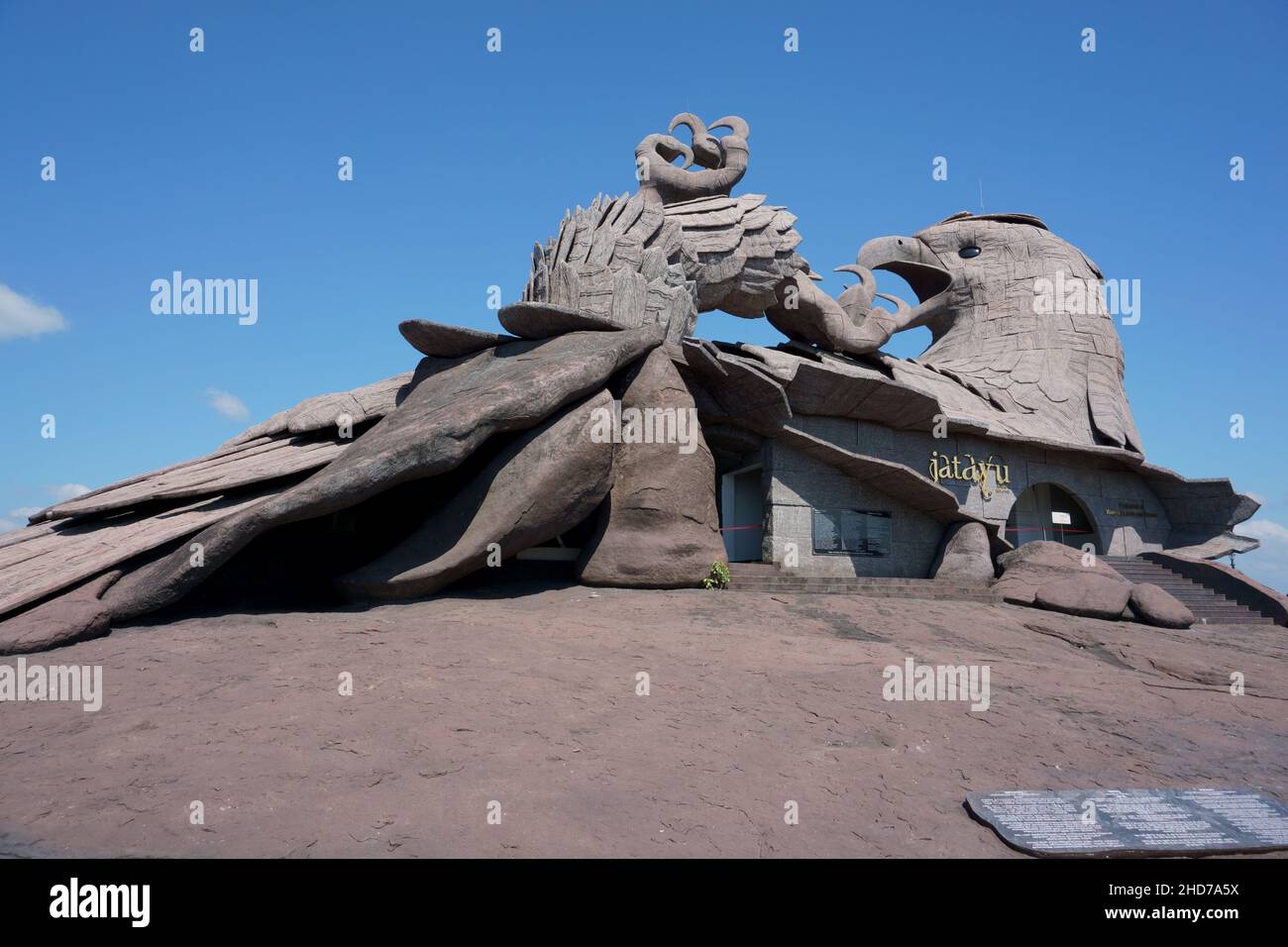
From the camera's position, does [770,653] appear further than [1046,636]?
No

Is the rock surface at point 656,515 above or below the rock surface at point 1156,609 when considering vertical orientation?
above

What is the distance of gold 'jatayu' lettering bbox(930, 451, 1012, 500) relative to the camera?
46.4 ft

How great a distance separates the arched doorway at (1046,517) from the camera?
1689cm

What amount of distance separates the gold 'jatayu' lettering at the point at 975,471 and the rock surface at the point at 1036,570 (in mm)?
2308

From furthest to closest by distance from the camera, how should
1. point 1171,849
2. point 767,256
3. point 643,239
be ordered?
point 767,256, point 643,239, point 1171,849

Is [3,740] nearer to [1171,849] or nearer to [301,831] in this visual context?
[301,831]

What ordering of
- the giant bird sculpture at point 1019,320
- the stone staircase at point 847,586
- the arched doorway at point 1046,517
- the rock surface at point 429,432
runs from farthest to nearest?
the arched doorway at point 1046,517 < the giant bird sculpture at point 1019,320 < the stone staircase at point 847,586 < the rock surface at point 429,432

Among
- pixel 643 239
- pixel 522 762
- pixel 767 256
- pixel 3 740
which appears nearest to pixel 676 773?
pixel 522 762

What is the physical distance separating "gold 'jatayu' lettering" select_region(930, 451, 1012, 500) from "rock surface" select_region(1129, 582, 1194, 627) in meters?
3.93

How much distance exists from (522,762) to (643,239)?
830 cm

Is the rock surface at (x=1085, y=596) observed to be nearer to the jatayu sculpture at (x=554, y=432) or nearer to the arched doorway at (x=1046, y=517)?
the jatayu sculpture at (x=554, y=432)

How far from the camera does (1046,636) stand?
854 cm

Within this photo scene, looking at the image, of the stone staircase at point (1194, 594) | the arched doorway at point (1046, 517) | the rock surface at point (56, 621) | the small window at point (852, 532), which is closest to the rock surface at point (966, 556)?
the small window at point (852, 532)

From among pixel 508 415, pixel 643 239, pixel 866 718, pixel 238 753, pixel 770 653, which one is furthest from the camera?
pixel 643 239
